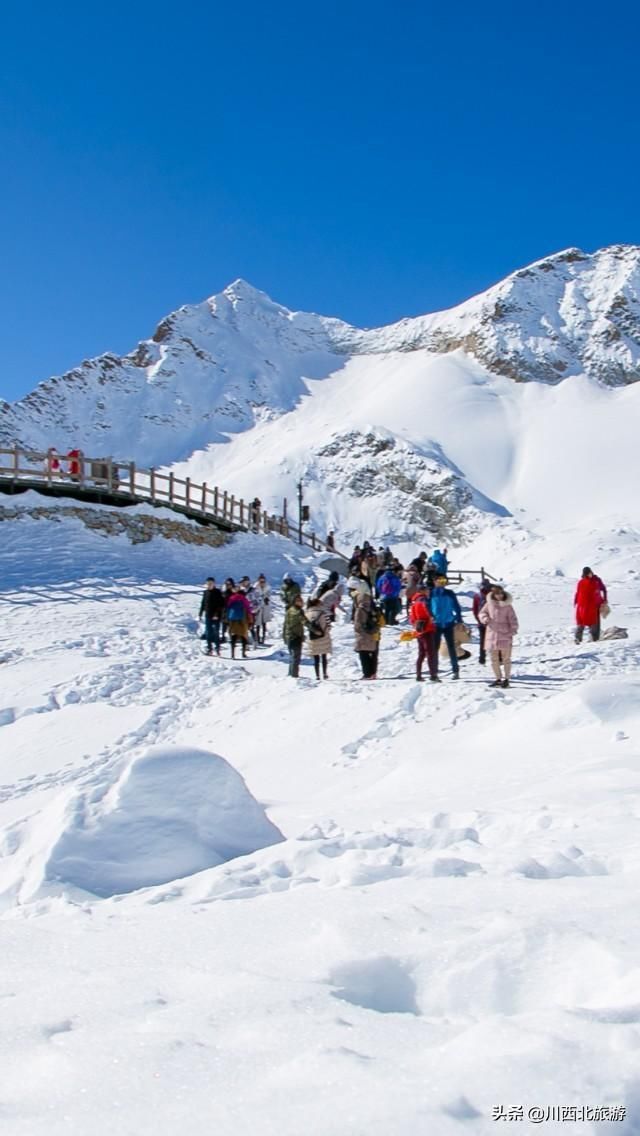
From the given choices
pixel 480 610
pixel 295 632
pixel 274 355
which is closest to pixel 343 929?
pixel 480 610

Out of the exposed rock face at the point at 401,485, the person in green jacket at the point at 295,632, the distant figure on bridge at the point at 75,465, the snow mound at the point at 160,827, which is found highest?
the exposed rock face at the point at 401,485

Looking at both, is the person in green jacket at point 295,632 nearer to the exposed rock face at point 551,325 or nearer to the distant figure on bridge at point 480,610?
the distant figure on bridge at point 480,610

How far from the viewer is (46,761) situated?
11094 mm

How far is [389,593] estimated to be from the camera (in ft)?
62.5

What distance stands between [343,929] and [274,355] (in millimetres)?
156363

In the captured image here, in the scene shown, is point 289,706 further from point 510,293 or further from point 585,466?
point 510,293

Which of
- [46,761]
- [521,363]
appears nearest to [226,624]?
[46,761]

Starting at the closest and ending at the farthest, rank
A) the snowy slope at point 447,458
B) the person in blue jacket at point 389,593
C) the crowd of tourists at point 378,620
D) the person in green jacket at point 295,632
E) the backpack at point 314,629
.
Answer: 1. the crowd of tourists at point 378,620
2. the backpack at point 314,629
3. the person in green jacket at point 295,632
4. the person in blue jacket at point 389,593
5. the snowy slope at point 447,458

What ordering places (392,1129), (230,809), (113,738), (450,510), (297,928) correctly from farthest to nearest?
(450,510) → (113,738) → (230,809) → (297,928) → (392,1129)

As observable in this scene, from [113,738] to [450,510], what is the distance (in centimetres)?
8201

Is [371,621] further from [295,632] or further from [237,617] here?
[237,617]

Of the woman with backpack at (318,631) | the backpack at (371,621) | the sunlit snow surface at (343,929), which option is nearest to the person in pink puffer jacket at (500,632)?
the sunlit snow surface at (343,929)

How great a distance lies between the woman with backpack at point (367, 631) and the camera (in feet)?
41.6

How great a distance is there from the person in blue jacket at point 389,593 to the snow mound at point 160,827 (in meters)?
13.1
